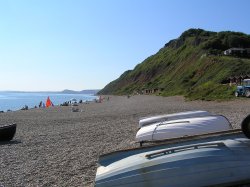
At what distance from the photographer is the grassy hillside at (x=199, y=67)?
2539 inches

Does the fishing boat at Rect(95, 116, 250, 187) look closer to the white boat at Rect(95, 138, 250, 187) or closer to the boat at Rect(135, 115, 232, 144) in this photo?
the white boat at Rect(95, 138, 250, 187)

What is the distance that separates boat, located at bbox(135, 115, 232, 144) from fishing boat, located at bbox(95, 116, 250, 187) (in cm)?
448

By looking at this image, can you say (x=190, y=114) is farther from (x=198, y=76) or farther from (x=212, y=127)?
(x=198, y=76)

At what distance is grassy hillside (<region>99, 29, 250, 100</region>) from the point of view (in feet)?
212

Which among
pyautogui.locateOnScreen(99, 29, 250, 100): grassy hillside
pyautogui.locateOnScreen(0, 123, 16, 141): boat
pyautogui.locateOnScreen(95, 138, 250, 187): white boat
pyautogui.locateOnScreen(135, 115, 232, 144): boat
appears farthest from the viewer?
pyautogui.locateOnScreen(99, 29, 250, 100): grassy hillside

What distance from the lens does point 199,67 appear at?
4262 inches

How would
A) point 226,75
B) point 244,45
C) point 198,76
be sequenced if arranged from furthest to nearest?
point 244,45
point 198,76
point 226,75

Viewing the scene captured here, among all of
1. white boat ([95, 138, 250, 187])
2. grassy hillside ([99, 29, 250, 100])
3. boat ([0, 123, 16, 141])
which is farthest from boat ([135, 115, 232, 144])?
grassy hillside ([99, 29, 250, 100])

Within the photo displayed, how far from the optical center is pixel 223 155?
25.6ft

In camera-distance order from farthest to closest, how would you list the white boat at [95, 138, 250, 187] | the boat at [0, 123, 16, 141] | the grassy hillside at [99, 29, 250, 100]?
the grassy hillside at [99, 29, 250, 100] → the boat at [0, 123, 16, 141] → the white boat at [95, 138, 250, 187]

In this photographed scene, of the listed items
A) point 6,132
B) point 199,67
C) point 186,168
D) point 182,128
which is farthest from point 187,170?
point 199,67

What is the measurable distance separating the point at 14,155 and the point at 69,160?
124 inches

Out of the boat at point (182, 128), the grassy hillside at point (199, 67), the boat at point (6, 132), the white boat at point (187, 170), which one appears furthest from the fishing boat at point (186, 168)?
the grassy hillside at point (199, 67)

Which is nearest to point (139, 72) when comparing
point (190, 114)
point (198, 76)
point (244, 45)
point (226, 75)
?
point (244, 45)
